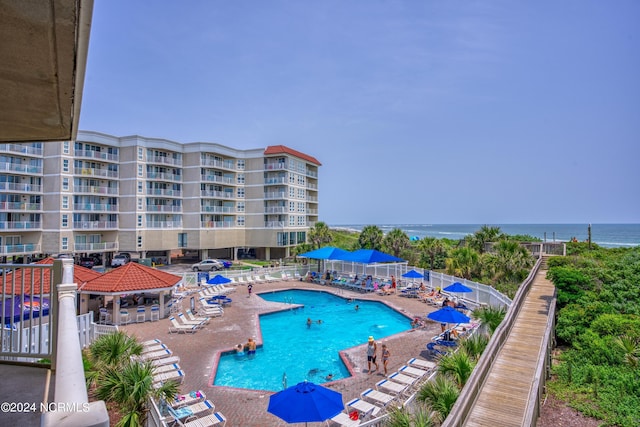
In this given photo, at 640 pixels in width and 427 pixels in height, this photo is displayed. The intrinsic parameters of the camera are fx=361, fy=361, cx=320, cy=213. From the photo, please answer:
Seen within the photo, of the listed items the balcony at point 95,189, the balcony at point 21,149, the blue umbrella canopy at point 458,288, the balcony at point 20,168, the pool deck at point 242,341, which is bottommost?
the pool deck at point 242,341

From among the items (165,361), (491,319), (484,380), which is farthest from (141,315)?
(491,319)

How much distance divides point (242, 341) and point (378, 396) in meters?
8.27

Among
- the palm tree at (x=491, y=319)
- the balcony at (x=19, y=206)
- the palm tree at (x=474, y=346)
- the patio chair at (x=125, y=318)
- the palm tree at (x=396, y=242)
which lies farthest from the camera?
the balcony at (x=19, y=206)

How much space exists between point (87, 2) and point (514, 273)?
1145 inches

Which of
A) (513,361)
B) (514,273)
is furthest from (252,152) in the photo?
(513,361)

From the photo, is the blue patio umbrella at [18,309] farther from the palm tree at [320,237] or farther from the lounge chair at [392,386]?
the palm tree at [320,237]

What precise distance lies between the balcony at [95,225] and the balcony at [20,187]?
5087 mm

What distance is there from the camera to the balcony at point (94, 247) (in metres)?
40.4

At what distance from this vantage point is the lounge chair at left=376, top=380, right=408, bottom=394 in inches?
457

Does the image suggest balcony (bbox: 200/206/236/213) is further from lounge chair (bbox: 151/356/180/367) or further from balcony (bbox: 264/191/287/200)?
lounge chair (bbox: 151/356/180/367)

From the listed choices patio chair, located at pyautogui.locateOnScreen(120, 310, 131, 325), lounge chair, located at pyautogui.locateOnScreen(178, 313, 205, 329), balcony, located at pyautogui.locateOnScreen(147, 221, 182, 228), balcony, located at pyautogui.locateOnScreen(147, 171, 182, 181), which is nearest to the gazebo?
patio chair, located at pyautogui.locateOnScreen(120, 310, 131, 325)

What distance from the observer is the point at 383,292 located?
2811cm

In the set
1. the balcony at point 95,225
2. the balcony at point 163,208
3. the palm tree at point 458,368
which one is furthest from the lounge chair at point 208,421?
the balcony at point 163,208

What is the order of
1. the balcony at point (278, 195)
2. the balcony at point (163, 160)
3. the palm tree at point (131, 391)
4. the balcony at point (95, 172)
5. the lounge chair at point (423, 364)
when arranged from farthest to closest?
the balcony at point (278, 195), the balcony at point (163, 160), the balcony at point (95, 172), the lounge chair at point (423, 364), the palm tree at point (131, 391)
